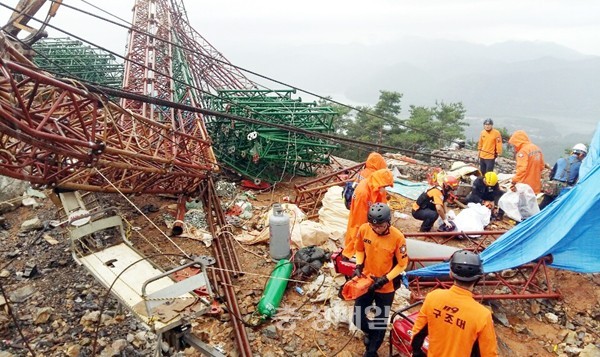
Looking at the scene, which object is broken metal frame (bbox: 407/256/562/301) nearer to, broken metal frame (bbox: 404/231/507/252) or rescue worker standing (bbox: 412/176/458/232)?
broken metal frame (bbox: 404/231/507/252)

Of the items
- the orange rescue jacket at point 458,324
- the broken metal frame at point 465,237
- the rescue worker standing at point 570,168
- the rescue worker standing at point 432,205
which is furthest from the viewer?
the rescue worker standing at point 570,168

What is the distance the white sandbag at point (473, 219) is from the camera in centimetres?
756

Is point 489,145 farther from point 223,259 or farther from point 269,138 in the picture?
point 223,259

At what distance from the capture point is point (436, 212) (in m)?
7.41

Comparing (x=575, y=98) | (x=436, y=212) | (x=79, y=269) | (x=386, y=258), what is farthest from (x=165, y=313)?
(x=575, y=98)

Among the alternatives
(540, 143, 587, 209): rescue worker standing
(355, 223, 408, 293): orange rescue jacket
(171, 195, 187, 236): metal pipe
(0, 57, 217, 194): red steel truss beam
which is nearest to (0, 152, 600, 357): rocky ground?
(355, 223, 408, 293): orange rescue jacket

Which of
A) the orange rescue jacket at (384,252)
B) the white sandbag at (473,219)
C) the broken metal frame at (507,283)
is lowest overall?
the broken metal frame at (507,283)

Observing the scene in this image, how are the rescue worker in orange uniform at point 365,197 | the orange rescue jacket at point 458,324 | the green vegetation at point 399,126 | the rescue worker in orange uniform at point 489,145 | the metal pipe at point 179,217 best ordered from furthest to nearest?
1. the green vegetation at point 399,126
2. the rescue worker in orange uniform at point 489,145
3. the metal pipe at point 179,217
4. the rescue worker in orange uniform at point 365,197
5. the orange rescue jacket at point 458,324

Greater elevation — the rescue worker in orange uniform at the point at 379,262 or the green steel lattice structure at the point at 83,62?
the green steel lattice structure at the point at 83,62

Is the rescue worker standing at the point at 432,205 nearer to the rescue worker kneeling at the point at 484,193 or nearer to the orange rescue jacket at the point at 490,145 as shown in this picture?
the rescue worker kneeling at the point at 484,193

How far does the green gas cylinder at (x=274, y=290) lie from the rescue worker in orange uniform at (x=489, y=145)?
6.31m

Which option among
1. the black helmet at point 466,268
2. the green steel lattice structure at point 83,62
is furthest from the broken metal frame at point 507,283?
the green steel lattice structure at point 83,62

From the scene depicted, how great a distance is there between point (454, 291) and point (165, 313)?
282 centimetres

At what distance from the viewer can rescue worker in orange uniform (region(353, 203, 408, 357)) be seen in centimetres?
405
